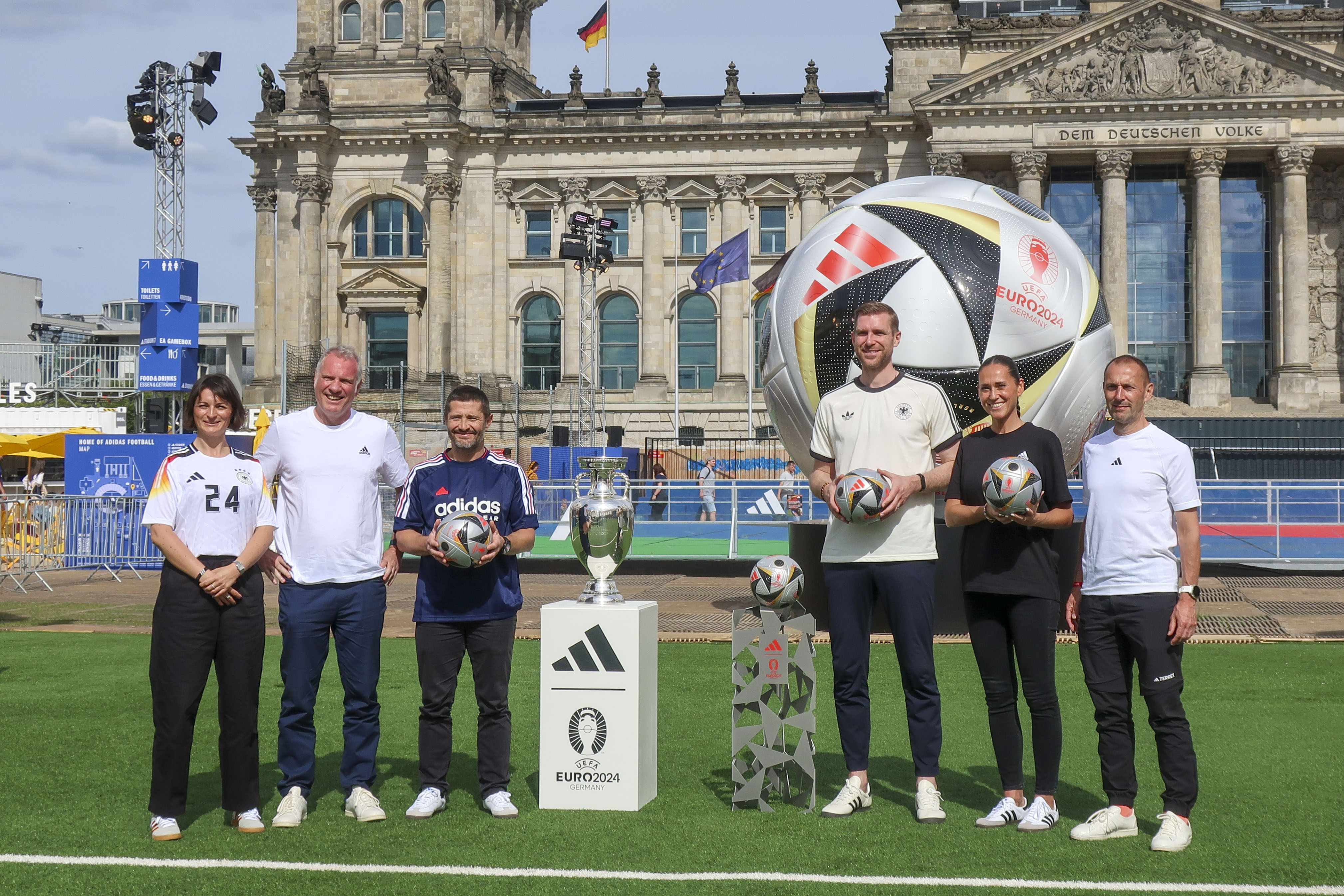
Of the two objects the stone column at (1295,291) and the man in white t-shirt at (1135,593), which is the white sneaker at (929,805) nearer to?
the man in white t-shirt at (1135,593)

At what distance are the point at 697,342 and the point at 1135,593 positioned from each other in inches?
1998

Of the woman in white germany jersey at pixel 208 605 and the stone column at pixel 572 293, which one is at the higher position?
the stone column at pixel 572 293

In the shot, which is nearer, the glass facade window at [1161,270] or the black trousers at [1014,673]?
the black trousers at [1014,673]

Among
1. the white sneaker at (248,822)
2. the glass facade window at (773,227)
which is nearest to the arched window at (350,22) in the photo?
the glass facade window at (773,227)

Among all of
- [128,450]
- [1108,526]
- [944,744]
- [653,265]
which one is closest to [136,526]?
[128,450]

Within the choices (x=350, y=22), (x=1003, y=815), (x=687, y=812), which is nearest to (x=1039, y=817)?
(x=1003, y=815)

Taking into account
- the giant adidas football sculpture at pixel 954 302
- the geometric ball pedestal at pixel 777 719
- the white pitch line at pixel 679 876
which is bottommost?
the white pitch line at pixel 679 876

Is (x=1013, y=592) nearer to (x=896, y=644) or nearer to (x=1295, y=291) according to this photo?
(x=896, y=644)

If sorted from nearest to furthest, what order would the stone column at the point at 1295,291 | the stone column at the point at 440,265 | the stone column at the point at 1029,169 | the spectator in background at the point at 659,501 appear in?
the spectator in background at the point at 659,501 → the stone column at the point at 1295,291 → the stone column at the point at 1029,169 → the stone column at the point at 440,265

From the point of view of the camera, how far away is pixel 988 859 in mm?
6176

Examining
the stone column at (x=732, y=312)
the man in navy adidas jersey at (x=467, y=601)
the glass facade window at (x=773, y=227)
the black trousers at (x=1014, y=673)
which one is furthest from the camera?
the glass facade window at (x=773, y=227)

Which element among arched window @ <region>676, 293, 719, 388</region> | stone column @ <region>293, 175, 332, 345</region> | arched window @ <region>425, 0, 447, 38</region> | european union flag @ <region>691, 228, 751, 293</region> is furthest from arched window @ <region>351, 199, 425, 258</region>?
european union flag @ <region>691, 228, 751, 293</region>

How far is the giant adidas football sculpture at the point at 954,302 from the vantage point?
11.3 m

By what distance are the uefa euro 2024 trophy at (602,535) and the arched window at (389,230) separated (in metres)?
52.3
